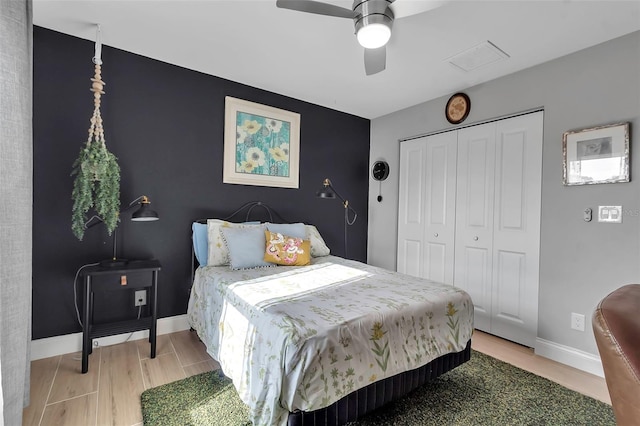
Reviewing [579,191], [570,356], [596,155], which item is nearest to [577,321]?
[570,356]

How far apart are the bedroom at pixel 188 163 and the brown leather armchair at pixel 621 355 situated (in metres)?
2.09

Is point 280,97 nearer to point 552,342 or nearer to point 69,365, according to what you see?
point 69,365

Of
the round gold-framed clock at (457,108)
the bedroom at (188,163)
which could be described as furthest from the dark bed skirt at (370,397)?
the round gold-framed clock at (457,108)

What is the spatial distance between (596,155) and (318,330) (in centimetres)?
257

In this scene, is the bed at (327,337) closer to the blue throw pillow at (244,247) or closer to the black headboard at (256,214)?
the blue throw pillow at (244,247)

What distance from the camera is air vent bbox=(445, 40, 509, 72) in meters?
2.45

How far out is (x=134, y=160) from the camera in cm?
268

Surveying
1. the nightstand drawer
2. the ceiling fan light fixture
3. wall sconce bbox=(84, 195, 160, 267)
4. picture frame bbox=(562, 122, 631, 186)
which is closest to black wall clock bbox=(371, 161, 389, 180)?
picture frame bbox=(562, 122, 631, 186)

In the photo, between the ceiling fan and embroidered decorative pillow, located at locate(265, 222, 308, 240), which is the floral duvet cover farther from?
the ceiling fan

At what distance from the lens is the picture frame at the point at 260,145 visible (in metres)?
3.18

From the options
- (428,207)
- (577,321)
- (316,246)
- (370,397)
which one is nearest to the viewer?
(370,397)

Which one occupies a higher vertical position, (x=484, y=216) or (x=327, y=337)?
(x=484, y=216)

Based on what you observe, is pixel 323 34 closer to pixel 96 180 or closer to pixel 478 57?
pixel 478 57

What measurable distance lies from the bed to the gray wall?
44.6 inches
